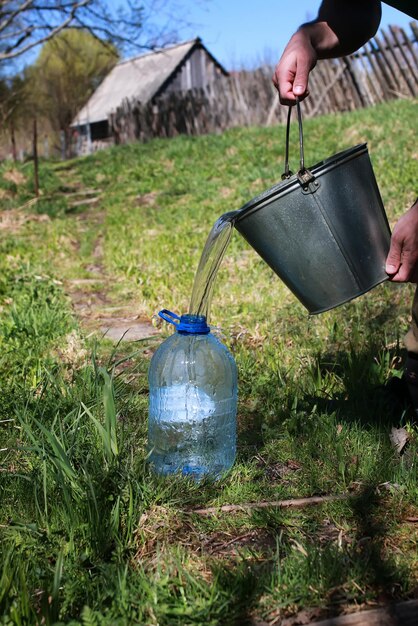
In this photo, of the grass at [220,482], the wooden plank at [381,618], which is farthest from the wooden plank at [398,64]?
the wooden plank at [381,618]

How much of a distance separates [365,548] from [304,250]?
95cm

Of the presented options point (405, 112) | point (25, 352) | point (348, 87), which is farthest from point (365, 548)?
point (348, 87)

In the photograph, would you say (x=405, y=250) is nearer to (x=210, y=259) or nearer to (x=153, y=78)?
(x=210, y=259)

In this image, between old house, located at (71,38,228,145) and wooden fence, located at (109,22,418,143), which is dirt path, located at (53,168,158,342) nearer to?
A: wooden fence, located at (109,22,418,143)

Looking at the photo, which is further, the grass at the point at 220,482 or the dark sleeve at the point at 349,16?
the dark sleeve at the point at 349,16

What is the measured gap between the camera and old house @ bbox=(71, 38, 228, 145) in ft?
106

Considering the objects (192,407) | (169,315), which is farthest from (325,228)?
(192,407)

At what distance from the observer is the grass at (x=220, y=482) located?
1627 millimetres

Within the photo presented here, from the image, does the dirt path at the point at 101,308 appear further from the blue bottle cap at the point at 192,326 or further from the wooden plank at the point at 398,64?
the wooden plank at the point at 398,64

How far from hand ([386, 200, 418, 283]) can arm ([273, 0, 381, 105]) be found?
533mm

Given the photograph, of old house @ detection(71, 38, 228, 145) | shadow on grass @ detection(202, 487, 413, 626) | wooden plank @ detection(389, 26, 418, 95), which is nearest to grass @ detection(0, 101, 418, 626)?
shadow on grass @ detection(202, 487, 413, 626)

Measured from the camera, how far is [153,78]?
3278cm

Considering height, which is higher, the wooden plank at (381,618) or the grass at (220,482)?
the grass at (220,482)

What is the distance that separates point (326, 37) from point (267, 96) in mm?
17273
